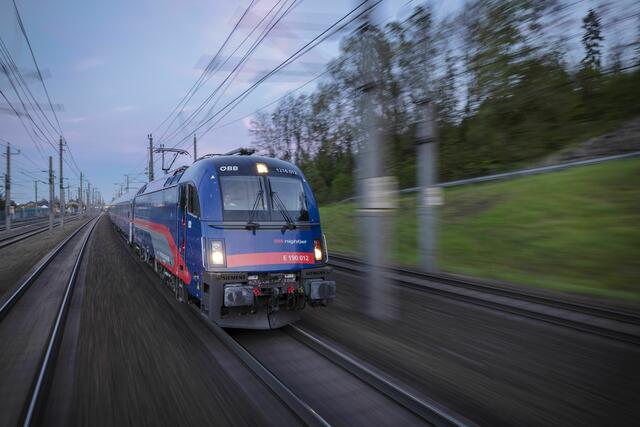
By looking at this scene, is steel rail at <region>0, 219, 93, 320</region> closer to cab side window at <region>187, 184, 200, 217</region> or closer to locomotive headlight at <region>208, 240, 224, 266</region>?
cab side window at <region>187, 184, 200, 217</region>

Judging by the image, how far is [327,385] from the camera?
4.56 meters

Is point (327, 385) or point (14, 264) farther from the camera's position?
point (14, 264)

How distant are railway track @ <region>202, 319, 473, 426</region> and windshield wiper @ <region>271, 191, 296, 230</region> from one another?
1.77 metres

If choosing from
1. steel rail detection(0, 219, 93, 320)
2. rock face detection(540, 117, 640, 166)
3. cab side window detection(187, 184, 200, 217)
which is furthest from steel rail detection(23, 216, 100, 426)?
rock face detection(540, 117, 640, 166)

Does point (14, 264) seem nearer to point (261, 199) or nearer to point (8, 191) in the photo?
point (261, 199)

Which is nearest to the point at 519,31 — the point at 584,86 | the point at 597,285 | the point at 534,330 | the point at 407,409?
the point at 584,86

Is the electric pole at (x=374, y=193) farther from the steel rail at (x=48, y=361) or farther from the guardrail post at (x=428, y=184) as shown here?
the steel rail at (x=48, y=361)

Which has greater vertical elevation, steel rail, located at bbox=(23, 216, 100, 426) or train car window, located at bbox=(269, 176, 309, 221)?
train car window, located at bbox=(269, 176, 309, 221)

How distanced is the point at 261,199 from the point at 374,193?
6.92 ft

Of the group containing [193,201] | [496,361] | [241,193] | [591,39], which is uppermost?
[591,39]

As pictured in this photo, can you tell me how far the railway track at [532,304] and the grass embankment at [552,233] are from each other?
130 cm

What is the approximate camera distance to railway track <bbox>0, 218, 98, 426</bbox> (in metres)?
4.16

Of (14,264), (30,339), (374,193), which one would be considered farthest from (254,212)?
(14,264)

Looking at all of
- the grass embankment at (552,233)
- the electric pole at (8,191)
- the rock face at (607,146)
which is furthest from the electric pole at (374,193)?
the electric pole at (8,191)
